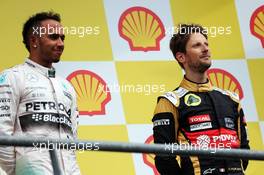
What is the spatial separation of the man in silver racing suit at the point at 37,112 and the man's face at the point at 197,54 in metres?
0.50

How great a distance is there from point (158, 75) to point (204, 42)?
2.79 ft

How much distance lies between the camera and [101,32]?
13.3 ft

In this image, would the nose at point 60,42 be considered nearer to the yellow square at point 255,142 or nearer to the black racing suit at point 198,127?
the black racing suit at point 198,127

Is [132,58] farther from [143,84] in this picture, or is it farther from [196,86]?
[196,86]

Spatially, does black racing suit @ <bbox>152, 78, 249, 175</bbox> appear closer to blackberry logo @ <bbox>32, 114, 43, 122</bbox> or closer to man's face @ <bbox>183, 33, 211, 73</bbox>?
man's face @ <bbox>183, 33, 211, 73</bbox>

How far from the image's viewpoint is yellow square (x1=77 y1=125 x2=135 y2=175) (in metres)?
3.82

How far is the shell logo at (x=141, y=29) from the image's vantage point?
4094mm

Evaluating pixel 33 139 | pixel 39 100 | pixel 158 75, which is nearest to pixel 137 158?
pixel 158 75

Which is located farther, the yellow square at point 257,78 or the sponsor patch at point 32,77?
the yellow square at point 257,78

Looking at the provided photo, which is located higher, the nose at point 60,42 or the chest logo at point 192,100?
the nose at point 60,42

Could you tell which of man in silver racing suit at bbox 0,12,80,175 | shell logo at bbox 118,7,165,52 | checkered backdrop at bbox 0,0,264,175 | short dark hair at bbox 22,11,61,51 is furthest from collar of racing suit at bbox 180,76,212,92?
shell logo at bbox 118,7,165,52

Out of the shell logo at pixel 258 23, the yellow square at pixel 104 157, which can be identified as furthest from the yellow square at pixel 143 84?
the shell logo at pixel 258 23

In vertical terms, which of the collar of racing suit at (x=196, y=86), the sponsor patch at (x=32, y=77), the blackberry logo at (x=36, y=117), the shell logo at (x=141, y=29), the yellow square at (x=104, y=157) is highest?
the shell logo at (x=141, y=29)

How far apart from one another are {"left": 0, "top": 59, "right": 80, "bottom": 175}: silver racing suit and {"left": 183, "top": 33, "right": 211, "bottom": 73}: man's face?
542mm
